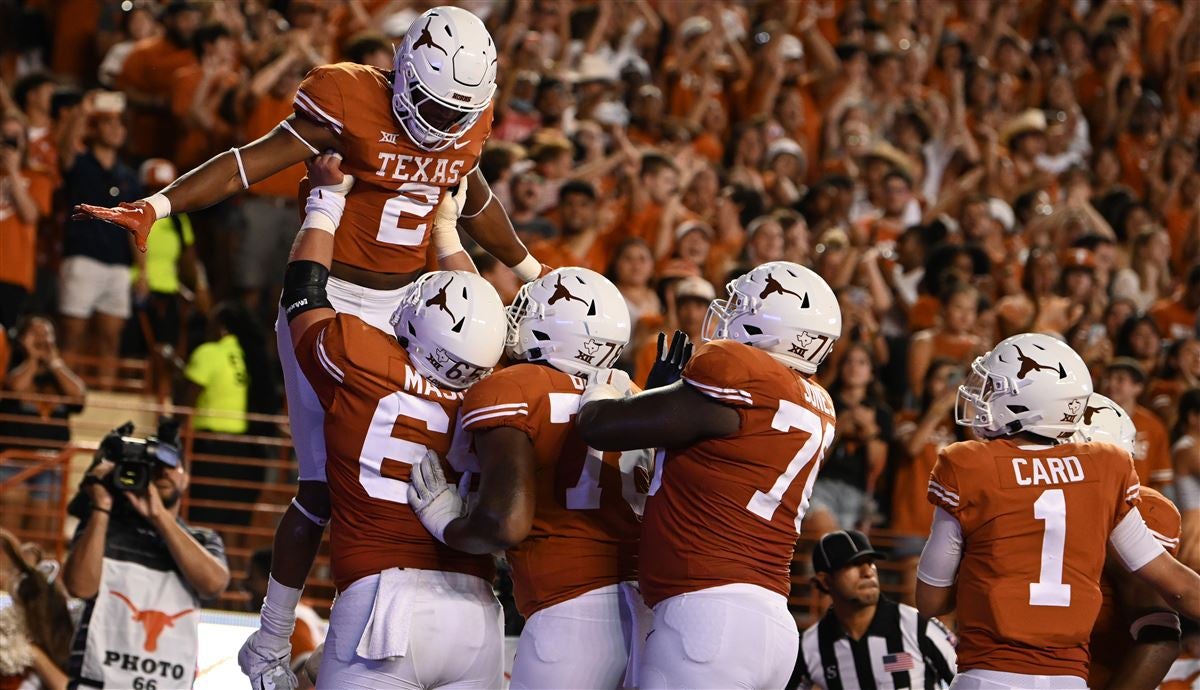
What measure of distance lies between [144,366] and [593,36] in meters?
4.89

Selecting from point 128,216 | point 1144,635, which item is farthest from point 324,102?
point 1144,635

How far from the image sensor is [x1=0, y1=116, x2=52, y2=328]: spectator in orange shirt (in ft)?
33.1

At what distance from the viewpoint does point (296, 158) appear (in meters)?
5.96

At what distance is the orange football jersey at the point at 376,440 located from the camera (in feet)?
17.4

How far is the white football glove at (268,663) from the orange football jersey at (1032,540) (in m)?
2.39

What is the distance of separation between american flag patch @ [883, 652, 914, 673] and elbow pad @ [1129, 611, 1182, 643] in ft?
3.74

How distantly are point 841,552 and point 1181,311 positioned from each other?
6.32 metres

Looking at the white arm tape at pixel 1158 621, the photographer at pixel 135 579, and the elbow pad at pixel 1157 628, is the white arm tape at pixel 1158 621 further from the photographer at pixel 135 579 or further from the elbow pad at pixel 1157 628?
the photographer at pixel 135 579

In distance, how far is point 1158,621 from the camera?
595cm

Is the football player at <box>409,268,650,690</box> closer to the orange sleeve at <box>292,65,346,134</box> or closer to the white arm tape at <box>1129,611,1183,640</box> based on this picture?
the orange sleeve at <box>292,65,346,134</box>

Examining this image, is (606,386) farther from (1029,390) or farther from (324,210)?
(1029,390)

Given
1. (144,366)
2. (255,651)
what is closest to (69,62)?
(144,366)

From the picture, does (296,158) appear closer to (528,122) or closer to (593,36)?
(528,122)

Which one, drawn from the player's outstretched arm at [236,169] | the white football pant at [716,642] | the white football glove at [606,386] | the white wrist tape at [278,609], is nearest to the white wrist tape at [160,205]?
the player's outstretched arm at [236,169]
